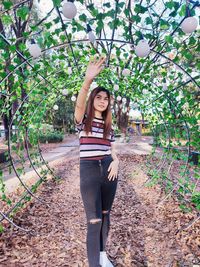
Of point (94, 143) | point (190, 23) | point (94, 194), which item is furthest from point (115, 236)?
point (190, 23)

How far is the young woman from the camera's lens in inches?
70.4

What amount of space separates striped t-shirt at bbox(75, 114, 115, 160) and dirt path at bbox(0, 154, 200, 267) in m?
1.16

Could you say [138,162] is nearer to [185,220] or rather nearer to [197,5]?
[185,220]

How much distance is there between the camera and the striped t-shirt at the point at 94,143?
1839 mm

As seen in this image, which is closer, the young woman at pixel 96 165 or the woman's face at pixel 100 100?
the young woman at pixel 96 165

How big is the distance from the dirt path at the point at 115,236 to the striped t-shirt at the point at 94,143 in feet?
3.82

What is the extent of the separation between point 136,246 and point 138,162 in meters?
5.33

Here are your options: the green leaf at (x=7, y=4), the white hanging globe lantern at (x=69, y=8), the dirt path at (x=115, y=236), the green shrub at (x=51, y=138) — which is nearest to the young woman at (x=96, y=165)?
the white hanging globe lantern at (x=69, y=8)

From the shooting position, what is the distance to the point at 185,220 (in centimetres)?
316

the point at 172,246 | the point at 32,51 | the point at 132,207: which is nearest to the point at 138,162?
the point at 132,207

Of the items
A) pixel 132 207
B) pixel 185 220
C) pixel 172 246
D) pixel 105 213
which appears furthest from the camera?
pixel 132 207

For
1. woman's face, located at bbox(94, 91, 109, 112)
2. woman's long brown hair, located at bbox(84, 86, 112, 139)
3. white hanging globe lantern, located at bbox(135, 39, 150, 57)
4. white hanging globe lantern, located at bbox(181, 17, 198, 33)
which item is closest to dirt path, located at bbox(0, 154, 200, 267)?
woman's long brown hair, located at bbox(84, 86, 112, 139)

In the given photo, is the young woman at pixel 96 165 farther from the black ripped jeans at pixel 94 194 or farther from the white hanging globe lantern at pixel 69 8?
the white hanging globe lantern at pixel 69 8

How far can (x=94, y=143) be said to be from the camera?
186cm
